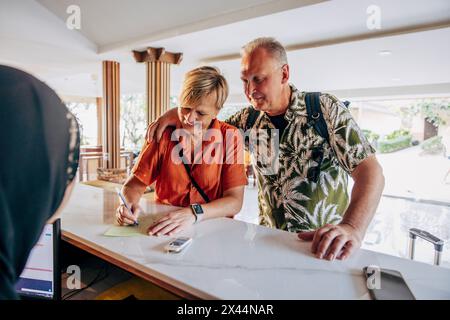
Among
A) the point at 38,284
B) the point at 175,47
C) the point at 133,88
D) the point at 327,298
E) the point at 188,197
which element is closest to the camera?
the point at 327,298

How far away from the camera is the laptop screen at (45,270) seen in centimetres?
106

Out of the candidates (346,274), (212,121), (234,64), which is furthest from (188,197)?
(234,64)

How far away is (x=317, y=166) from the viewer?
152 centimetres

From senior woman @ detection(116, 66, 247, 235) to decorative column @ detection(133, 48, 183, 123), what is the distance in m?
3.92

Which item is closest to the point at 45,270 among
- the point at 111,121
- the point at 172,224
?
the point at 172,224

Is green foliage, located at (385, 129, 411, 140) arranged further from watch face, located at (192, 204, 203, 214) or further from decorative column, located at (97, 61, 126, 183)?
watch face, located at (192, 204, 203, 214)

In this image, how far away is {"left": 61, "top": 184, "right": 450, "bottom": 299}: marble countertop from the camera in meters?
0.75

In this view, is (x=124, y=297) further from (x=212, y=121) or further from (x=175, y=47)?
(x=175, y=47)

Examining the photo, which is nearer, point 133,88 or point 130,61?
point 130,61

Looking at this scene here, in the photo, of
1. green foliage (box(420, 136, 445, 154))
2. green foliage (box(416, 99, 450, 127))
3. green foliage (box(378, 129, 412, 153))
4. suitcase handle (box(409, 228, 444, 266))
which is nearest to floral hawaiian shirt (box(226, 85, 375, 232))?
suitcase handle (box(409, 228, 444, 266))

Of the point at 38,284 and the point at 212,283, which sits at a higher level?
the point at 212,283

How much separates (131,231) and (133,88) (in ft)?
37.6

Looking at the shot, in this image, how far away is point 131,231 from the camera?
1.15m

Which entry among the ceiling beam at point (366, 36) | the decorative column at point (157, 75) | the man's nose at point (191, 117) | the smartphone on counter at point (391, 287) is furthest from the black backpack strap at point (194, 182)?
the decorative column at point (157, 75)
